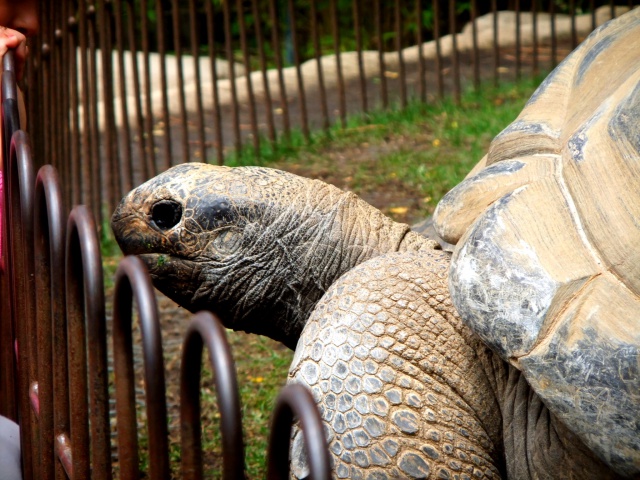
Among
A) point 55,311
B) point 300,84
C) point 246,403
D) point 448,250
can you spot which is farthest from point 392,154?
point 55,311

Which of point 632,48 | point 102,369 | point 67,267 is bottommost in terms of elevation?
point 102,369

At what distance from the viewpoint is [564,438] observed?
1870mm

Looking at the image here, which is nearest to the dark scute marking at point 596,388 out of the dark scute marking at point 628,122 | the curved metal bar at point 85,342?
the dark scute marking at point 628,122

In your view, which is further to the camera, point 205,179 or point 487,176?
point 205,179

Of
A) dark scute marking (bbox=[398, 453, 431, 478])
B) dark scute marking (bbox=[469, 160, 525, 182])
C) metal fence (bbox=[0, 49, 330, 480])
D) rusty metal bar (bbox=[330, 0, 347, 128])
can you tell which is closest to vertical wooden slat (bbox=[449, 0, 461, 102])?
rusty metal bar (bbox=[330, 0, 347, 128])

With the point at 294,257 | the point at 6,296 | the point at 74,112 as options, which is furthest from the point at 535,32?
the point at 6,296

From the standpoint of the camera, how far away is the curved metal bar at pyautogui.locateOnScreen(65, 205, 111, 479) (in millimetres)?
1339

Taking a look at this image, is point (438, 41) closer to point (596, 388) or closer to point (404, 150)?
point (404, 150)

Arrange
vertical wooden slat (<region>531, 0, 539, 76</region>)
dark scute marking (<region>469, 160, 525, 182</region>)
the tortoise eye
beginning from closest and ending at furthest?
dark scute marking (<region>469, 160, 525, 182</region>), the tortoise eye, vertical wooden slat (<region>531, 0, 539, 76</region>)

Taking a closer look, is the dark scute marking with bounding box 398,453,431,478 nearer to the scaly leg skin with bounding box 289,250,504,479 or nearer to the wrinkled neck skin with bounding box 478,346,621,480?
the scaly leg skin with bounding box 289,250,504,479

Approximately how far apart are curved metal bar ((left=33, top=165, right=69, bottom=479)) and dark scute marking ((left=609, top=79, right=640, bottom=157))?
1.14 meters

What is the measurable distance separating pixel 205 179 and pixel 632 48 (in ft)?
3.84

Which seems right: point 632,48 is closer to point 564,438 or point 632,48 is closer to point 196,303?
point 564,438

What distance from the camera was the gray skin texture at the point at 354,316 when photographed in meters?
1.81
